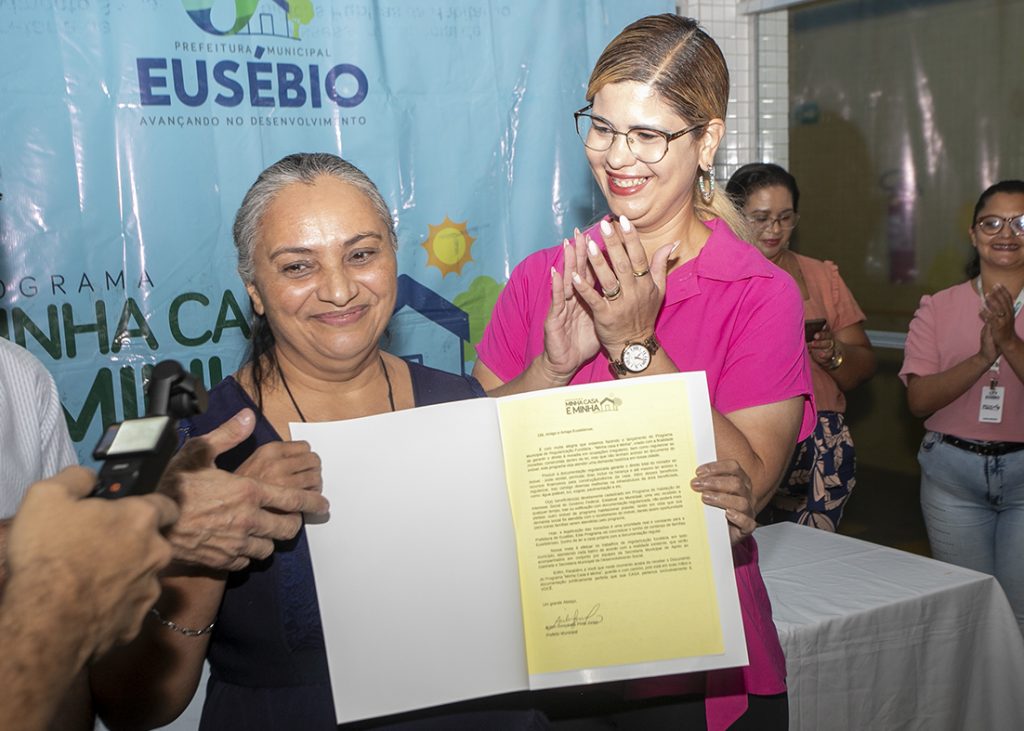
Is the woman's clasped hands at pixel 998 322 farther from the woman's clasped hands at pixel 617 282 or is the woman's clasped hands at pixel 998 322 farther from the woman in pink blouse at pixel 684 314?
the woman's clasped hands at pixel 617 282

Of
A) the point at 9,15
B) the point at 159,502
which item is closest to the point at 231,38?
the point at 9,15

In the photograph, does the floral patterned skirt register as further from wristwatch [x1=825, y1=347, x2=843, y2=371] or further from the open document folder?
the open document folder

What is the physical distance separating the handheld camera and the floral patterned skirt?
2.62 meters

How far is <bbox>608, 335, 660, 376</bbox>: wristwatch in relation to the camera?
1.39 m

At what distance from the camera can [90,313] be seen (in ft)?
8.41

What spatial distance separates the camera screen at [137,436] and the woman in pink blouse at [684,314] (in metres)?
0.72

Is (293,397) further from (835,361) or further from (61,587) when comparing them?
(835,361)

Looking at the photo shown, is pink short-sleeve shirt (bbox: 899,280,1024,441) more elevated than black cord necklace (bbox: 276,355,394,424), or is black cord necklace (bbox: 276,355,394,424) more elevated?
black cord necklace (bbox: 276,355,394,424)

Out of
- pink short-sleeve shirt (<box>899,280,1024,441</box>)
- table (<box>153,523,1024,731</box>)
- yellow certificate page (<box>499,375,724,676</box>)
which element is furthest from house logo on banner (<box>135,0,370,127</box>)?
pink short-sleeve shirt (<box>899,280,1024,441</box>)

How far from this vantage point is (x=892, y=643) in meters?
2.26

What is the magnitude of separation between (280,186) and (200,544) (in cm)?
57

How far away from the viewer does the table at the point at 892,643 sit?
2.18m

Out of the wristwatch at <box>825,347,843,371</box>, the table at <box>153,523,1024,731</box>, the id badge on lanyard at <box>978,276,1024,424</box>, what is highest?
the wristwatch at <box>825,347,843,371</box>

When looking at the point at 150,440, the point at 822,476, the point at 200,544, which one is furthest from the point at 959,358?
the point at 150,440
